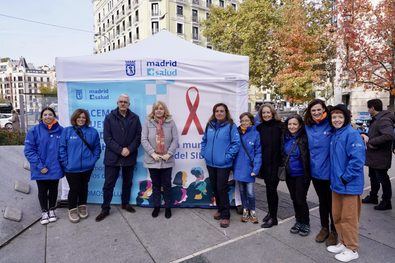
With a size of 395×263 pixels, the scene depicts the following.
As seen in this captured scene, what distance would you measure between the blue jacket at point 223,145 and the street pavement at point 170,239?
0.93 meters

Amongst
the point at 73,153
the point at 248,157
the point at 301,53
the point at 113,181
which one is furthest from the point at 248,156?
the point at 301,53

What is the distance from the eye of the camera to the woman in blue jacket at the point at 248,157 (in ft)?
12.9

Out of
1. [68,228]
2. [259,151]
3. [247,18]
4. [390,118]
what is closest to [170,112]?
[259,151]

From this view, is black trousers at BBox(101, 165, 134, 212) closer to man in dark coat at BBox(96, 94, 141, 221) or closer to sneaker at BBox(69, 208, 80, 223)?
man in dark coat at BBox(96, 94, 141, 221)

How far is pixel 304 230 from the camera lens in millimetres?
3719

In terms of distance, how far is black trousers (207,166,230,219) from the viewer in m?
4.05

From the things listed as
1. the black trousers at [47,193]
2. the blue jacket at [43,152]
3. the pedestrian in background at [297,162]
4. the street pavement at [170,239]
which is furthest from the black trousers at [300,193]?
the black trousers at [47,193]

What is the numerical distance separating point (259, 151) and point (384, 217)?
2263 millimetres

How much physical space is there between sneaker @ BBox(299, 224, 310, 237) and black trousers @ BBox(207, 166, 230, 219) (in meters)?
0.99

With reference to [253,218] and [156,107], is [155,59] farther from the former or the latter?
[253,218]

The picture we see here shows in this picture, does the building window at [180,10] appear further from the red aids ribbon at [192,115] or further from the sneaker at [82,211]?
the sneaker at [82,211]

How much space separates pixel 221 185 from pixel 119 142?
164 cm

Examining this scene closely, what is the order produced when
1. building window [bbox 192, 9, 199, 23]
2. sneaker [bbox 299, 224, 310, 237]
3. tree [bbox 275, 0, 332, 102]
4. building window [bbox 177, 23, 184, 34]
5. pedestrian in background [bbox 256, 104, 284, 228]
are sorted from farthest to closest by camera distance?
building window [bbox 192, 9, 199, 23], building window [bbox 177, 23, 184, 34], tree [bbox 275, 0, 332, 102], pedestrian in background [bbox 256, 104, 284, 228], sneaker [bbox 299, 224, 310, 237]

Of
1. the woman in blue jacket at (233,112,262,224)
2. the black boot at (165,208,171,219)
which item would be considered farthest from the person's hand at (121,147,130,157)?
the woman in blue jacket at (233,112,262,224)
